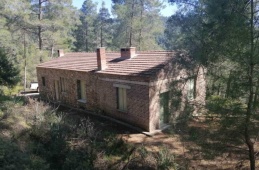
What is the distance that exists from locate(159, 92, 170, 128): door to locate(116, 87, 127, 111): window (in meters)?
2.04

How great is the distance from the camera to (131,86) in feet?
38.2

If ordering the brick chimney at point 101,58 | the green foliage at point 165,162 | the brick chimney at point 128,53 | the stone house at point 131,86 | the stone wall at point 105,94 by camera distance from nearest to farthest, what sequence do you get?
the green foliage at point 165,162, the stone house at point 131,86, the stone wall at point 105,94, the brick chimney at point 101,58, the brick chimney at point 128,53

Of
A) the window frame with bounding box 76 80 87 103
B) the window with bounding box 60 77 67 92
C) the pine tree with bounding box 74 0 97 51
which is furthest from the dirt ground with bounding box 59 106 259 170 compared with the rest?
the pine tree with bounding box 74 0 97 51

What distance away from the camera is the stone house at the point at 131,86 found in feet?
35.4

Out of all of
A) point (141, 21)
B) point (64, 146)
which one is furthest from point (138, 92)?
point (141, 21)

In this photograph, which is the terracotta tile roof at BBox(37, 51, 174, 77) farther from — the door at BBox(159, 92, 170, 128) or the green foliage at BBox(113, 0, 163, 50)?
the green foliage at BBox(113, 0, 163, 50)

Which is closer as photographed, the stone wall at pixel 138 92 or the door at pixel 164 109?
the stone wall at pixel 138 92

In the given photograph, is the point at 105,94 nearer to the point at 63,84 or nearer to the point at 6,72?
the point at 63,84

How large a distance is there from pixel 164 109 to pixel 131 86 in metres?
2.30

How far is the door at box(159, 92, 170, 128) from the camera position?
469 inches

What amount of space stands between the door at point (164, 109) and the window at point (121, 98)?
204 centimetres

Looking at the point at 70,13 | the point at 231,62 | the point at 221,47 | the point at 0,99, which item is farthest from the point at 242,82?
the point at 70,13

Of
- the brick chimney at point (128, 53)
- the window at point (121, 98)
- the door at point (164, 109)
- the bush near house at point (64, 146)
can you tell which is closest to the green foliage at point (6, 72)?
the bush near house at point (64, 146)

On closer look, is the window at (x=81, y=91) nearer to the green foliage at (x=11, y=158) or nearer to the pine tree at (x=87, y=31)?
the green foliage at (x=11, y=158)
